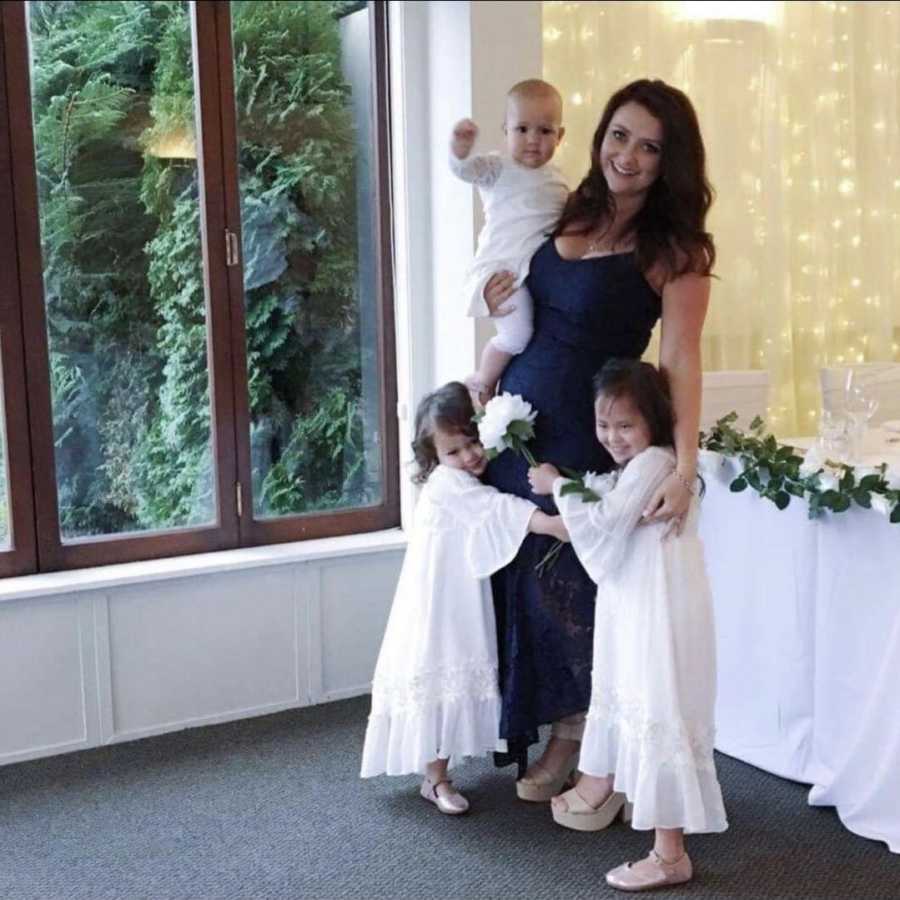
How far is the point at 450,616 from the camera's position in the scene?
8.76 feet

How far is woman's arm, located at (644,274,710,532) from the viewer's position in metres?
2.40

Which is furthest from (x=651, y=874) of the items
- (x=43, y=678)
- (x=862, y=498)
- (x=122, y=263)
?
(x=122, y=263)

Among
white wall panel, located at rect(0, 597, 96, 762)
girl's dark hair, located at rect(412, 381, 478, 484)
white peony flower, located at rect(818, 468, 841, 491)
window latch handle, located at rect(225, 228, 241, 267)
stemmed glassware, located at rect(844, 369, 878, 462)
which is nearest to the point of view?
white peony flower, located at rect(818, 468, 841, 491)

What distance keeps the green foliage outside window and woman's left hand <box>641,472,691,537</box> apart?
1512 millimetres

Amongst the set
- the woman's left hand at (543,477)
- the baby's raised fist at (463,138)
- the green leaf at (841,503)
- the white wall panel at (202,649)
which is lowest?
the white wall panel at (202,649)

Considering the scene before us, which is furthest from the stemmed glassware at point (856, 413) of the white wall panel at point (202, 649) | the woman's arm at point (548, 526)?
the white wall panel at point (202, 649)

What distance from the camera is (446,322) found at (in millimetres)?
3623

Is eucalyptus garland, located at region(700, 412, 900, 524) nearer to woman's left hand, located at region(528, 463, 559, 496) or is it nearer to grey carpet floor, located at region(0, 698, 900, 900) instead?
woman's left hand, located at region(528, 463, 559, 496)

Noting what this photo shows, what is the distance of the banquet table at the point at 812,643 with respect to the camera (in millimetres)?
2545

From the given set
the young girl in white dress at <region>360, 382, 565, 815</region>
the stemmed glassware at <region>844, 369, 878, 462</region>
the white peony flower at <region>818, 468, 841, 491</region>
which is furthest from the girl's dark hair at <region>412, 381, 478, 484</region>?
the stemmed glassware at <region>844, 369, 878, 462</region>

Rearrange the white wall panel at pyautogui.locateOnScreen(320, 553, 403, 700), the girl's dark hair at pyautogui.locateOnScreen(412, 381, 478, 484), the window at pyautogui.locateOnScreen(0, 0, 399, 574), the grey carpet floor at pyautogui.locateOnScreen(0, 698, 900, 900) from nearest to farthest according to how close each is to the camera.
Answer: the grey carpet floor at pyautogui.locateOnScreen(0, 698, 900, 900), the girl's dark hair at pyautogui.locateOnScreen(412, 381, 478, 484), the window at pyautogui.locateOnScreen(0, 0, 399, 574), the white wall panel at pyautogui.locateOnScreen(320, 553, 403, 700)

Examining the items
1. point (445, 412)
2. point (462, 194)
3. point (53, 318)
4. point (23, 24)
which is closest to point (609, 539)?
point (445, 412)

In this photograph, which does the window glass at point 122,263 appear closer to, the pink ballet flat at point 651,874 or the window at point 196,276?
the window at point 196,276

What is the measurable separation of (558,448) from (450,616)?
0.43m
